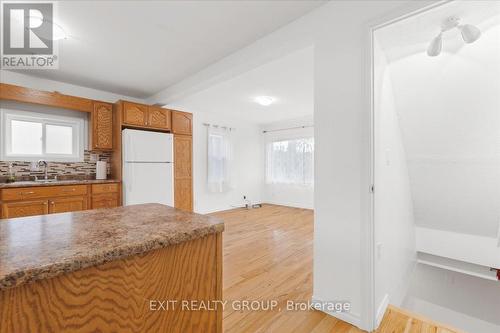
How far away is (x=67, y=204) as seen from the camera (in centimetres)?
298

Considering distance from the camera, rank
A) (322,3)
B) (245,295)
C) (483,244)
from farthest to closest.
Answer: (483,244) < (245,295) < (322,3)

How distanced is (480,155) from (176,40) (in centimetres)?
330

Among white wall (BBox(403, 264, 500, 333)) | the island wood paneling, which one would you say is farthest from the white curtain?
the island wood paneling

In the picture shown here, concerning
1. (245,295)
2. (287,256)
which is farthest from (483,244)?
(245,295)

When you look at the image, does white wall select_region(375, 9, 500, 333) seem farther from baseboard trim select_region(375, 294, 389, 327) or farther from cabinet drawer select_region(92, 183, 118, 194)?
cabinet drawer select_region(92, 183, 118, 194)

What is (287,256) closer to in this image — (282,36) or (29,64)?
(282,36)

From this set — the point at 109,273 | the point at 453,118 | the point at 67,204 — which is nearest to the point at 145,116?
the point at 67,204

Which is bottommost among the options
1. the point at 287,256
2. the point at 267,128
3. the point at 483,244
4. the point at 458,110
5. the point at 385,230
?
the point at 287,256

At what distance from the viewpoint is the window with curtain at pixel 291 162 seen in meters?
5.76

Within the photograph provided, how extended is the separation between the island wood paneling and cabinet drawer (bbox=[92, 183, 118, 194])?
3122 millimetres

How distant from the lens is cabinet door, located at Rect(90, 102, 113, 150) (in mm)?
3518

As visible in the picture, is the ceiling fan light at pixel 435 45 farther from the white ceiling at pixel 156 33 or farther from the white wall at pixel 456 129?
the white ceiling at pixel 156 33

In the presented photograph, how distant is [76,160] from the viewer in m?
3.65

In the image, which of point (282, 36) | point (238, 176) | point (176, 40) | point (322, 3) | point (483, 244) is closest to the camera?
point (322, 3)
